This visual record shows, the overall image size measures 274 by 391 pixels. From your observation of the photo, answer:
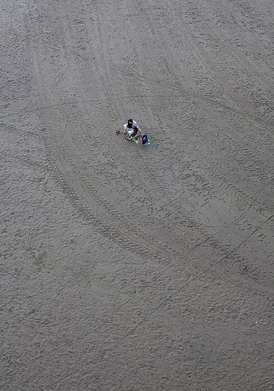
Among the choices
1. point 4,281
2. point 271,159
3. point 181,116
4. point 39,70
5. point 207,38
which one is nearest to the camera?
point 4,281

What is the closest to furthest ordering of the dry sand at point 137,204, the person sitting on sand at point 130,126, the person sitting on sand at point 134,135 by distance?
the dry sand at point 137,204 < the person sitting on sand at point 130,126 < the person sitting on sand at point 134,135

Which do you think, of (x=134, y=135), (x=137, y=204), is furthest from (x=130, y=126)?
(x=137, y=204)

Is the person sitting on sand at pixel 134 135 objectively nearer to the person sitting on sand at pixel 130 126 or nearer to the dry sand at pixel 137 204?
the person sitting on sand at pixel 130 126

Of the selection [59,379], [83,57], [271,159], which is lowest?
[59,379]

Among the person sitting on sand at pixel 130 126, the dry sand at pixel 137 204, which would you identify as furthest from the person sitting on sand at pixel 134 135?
the dry sand at pixel 137 204

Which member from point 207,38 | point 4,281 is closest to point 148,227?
point 4,281

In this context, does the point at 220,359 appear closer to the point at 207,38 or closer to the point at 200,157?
the point at 200,157

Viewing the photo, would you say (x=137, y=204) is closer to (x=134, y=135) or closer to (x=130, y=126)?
(x=134, y=135)

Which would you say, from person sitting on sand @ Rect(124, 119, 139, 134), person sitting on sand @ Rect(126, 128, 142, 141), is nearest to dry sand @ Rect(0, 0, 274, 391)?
person sitting on sand @ Rect(126, 128, 142, 141)

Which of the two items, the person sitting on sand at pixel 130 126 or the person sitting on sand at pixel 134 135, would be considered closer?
the person sitting on sand at pixel 130 126
